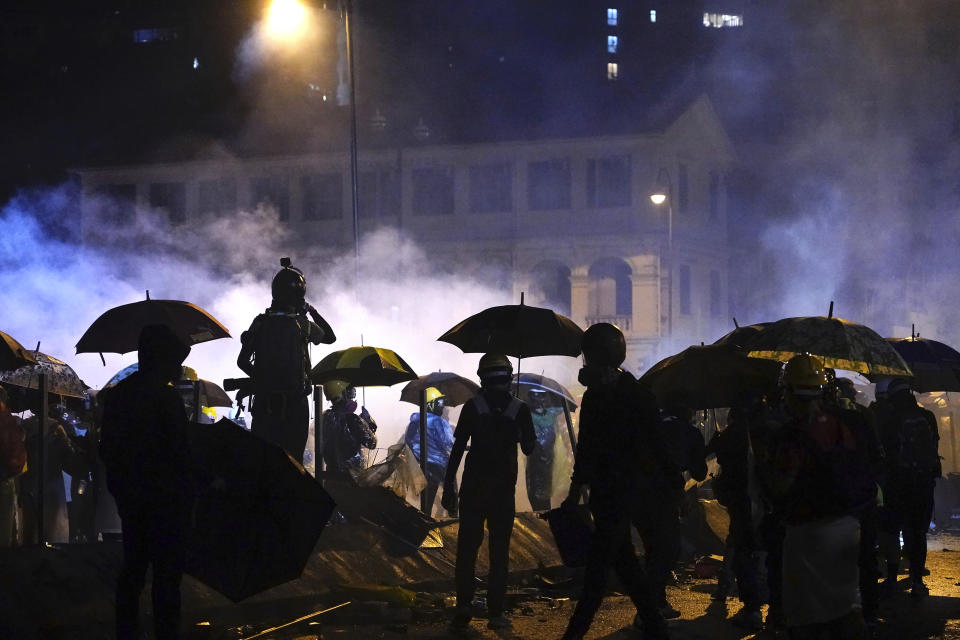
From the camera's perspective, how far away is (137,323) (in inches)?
448

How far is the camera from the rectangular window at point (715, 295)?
47.3 m

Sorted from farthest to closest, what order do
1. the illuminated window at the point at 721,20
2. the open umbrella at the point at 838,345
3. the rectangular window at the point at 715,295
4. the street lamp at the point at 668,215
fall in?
the illuminated window at the point at 721,20, the rectangular window at the point at 715,295, the street lamp at the point at 668,215, the open umbrella at the point at 838,345

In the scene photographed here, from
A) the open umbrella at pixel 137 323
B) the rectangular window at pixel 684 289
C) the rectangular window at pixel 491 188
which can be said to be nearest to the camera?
the open umbrella at pixel 137 323

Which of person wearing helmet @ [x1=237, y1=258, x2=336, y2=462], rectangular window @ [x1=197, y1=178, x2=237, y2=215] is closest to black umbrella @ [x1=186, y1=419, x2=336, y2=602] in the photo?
person wearing helmet @ [x1=237, y1=258, x2=336, y2=462]

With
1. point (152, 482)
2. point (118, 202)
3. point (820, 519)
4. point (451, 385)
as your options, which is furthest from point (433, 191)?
point (820, 519)

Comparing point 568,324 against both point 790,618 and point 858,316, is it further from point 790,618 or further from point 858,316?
point 858,316

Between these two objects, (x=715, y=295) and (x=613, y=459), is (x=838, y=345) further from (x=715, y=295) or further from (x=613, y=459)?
(x=715, y=295)

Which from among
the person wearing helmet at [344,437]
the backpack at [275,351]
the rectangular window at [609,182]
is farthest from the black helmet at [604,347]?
the rectangular window at [609,182]

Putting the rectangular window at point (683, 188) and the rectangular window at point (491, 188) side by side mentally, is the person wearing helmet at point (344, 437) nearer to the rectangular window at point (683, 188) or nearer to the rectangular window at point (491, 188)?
the rectangular window at point (683, 188)

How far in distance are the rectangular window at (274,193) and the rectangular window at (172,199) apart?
107 inches

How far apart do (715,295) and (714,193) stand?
3.77 metres

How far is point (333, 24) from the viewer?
185 feet

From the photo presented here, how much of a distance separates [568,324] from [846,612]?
20.8 feet

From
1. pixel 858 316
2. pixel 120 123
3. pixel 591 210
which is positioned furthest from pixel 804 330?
pixel 120 123
